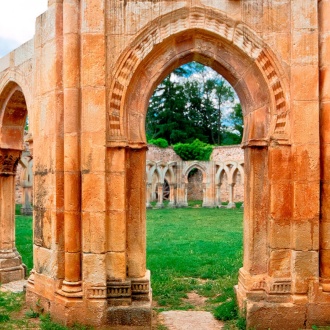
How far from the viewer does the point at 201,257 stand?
34.1 feet

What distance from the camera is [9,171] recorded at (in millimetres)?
8609

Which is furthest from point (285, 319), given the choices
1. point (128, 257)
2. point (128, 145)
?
point (128, 145)

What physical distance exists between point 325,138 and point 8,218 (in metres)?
6.46

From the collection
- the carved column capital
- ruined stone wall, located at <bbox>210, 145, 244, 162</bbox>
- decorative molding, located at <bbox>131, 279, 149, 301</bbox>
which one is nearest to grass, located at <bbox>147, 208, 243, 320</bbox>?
decorative molding, located at <bbox>131, 279, 149, 301</bbox>

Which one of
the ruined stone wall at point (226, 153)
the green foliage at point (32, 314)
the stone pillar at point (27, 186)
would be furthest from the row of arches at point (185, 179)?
the green foliage at point (32, 314)

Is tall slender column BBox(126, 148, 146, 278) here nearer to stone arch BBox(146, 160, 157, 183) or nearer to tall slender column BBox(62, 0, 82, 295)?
tall slender column BBox(62, 0, 82, 295)

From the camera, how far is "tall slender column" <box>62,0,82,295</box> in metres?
5.53

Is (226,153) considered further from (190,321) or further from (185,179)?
(190,321)

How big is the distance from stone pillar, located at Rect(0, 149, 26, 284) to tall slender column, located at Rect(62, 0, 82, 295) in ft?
11.4

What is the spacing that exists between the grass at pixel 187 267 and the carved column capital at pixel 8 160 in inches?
89.3

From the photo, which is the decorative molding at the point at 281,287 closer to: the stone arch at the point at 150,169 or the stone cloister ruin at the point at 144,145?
the stone cloister ruin at the point at 144,145

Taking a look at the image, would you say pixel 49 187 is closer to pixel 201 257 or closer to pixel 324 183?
pixel 324 183

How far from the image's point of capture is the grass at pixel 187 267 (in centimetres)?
631

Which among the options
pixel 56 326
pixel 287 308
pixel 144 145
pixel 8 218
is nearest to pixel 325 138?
pixel 287 308
